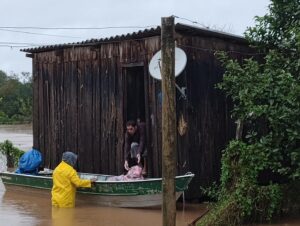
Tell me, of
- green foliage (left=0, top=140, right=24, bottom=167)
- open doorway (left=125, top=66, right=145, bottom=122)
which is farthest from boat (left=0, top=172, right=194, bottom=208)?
A: green foliage (left=0, top=140, right=24, bottom=167)

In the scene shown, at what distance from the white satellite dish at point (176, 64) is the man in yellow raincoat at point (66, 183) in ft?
8.11

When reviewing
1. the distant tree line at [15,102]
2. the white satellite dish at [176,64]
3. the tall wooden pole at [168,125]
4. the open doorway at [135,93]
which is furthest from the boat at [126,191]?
the distant tree line at [15,102]

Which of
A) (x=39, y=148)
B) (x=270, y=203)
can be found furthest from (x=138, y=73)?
(x=270, y=203)

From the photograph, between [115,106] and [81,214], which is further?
[115,106]

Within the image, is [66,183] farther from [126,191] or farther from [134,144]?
[134,144]

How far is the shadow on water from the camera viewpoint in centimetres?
998

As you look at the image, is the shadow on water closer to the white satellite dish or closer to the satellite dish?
the white satellite dish

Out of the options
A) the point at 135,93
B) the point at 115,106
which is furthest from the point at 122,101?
the point at 135,93

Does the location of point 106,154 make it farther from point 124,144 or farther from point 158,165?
point 158,165

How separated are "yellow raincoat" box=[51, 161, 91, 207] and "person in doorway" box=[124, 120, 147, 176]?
126 cm

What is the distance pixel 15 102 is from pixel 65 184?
122ft

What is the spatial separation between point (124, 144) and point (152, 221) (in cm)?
255

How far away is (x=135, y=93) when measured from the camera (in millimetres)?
12812

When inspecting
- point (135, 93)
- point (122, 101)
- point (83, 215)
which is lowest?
point (83, 215)
